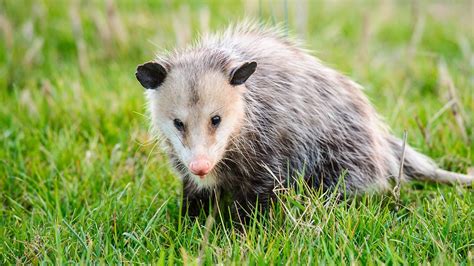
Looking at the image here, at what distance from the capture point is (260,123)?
3.18 metres

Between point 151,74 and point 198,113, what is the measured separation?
1.08 ft

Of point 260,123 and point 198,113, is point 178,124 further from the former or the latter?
point 260,123

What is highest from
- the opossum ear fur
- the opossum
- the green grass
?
the opossum ear fur

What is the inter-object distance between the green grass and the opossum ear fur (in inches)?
21.3

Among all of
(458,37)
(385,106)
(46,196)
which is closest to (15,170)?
(46,196)

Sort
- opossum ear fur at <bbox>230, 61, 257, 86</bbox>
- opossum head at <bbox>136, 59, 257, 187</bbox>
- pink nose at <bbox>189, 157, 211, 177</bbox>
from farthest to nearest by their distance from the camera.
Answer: opossum ear fur at <bbox>230, 61, 257, 86</bbox> → opossum head at <bbox>136, 59, 257, 187</bbox> → pink nose at <bbox>189, 157, 211, 177</bbox>

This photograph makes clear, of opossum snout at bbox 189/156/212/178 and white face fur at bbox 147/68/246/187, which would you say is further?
white face fur at bbox 147/68/246/187

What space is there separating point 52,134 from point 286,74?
1.71 meters

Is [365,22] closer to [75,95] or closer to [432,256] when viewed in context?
[75,95]

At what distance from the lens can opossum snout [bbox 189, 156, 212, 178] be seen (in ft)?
8.96

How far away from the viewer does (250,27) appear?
3.69 m

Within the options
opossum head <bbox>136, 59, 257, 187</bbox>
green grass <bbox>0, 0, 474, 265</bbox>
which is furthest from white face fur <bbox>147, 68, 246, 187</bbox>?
green grass <bbox>0, 0, 474, 265</bbox>

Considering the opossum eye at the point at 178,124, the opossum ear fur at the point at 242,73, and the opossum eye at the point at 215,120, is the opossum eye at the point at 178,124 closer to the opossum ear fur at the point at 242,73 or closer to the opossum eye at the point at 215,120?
the opossum eye at the point at 215,120

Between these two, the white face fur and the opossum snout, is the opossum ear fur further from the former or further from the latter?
the opossum snout
